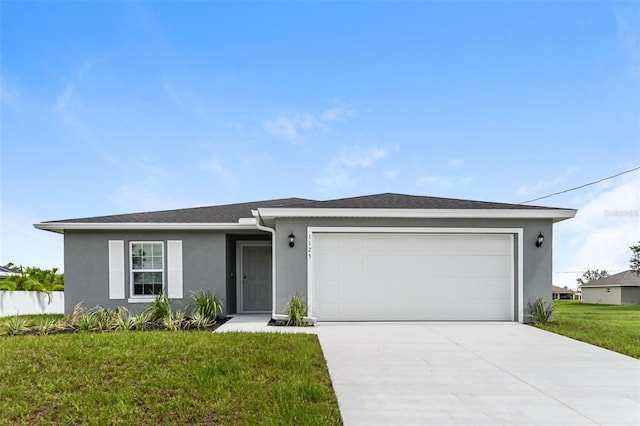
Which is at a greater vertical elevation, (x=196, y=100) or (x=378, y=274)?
(x=196, y=100)

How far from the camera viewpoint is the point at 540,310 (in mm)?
9188

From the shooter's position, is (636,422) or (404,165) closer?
(636,422)

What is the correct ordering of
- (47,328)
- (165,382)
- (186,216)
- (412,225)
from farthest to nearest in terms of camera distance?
(186,216), (412,225), (47,328), (165,382)

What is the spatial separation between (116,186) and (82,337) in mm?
7665

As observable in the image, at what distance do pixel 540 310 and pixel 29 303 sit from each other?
17410 millimetres

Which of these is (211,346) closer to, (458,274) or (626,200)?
(458,274)

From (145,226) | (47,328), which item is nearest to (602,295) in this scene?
(145,226)

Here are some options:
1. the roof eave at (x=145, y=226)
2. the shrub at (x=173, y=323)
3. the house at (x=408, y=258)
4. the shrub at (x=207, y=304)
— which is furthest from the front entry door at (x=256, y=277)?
the shrub at (x=173, y=323)

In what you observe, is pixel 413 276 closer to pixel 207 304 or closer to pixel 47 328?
pixel 207 304

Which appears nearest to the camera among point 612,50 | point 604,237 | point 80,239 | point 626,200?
point 80,239

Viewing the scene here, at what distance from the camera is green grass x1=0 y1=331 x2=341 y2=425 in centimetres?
389

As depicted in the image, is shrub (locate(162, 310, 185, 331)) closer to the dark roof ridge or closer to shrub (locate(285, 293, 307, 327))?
shrub (locate(285, 293, 307, 327))

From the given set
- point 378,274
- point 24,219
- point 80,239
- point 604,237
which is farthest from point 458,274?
point 604,237

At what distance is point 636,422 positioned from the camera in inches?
149
